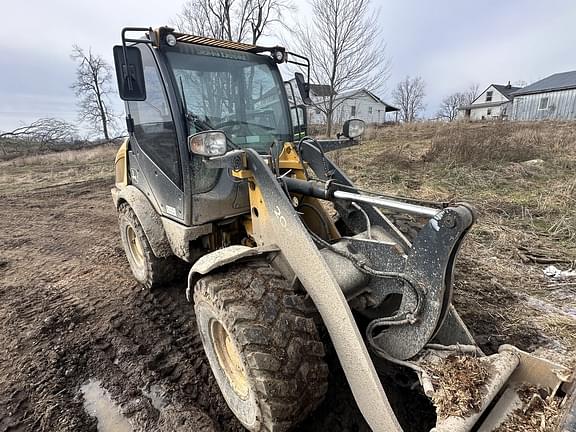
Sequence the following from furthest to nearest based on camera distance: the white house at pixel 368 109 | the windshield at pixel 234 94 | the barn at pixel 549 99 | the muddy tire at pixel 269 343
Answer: the white house at pixel 368 109
the barn at pixel 549 99
the windshield at pixel 234 94
the muddy tire at pixel 269 343

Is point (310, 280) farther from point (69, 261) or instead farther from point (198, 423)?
point (69, 261)

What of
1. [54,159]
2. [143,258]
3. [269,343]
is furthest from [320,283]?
[54,159]

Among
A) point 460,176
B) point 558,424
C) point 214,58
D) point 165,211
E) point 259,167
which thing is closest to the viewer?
point 558,424

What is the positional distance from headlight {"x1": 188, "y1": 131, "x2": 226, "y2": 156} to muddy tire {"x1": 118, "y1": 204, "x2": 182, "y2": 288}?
1733 millimetres

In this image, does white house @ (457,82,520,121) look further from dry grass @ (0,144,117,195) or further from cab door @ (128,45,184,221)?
cab door @ (128,45,184,221)

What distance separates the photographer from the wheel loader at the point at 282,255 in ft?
5.76

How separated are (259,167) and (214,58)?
1.35 meters

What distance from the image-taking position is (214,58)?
3.10m

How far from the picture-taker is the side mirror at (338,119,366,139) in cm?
332

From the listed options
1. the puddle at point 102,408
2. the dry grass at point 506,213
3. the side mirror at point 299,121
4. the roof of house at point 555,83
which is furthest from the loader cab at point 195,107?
the roof of house at point 555,83

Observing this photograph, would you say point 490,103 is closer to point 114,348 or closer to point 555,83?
point 555,83

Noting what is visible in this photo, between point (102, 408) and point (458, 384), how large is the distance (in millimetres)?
2422

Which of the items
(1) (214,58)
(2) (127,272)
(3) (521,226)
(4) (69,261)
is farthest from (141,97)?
(3) (521,226)

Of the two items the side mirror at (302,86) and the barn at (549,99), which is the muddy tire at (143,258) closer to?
the side mirror at (302,86)
